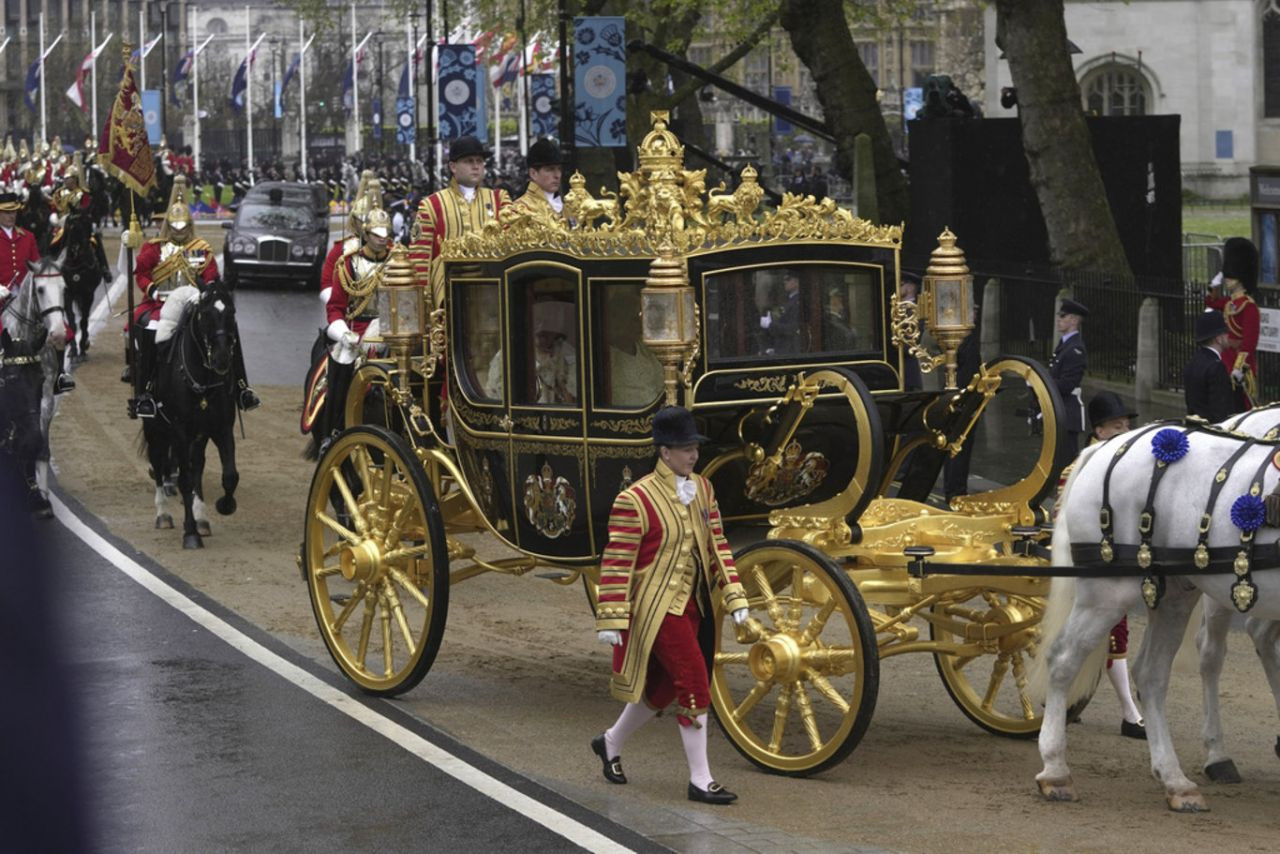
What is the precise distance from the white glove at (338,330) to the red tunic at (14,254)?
173 inches

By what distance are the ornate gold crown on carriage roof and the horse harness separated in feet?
6.52

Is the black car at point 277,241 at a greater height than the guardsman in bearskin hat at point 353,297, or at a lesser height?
greater

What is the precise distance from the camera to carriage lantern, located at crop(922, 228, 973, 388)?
33.6 feet

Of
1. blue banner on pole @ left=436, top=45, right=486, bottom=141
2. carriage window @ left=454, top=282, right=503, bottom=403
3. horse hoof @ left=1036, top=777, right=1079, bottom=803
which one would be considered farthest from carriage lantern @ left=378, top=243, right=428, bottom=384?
blue banner on pole @ left=436, top=45, right=486, bottom=141

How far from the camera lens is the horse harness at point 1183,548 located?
26.8 ft

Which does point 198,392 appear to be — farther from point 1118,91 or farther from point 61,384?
point 1118,91

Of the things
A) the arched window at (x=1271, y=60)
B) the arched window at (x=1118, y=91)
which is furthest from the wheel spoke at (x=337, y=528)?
the arched window at (x=1271, y=60)

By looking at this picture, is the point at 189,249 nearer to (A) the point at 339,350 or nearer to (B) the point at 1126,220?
(A) the point at 339,350

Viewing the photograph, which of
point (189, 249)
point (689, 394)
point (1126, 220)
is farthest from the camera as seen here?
point (1126, 220)

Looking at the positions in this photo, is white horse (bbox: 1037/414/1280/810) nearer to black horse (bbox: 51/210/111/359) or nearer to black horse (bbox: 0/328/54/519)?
black horse (bbox: 0/328/54/519)

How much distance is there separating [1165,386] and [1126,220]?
5.56 meters

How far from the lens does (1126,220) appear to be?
2706cm

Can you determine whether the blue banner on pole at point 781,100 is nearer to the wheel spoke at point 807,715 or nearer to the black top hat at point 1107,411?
the black top hat at point 1107,411

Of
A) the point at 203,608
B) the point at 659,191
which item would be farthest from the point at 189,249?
the point at 659,191
